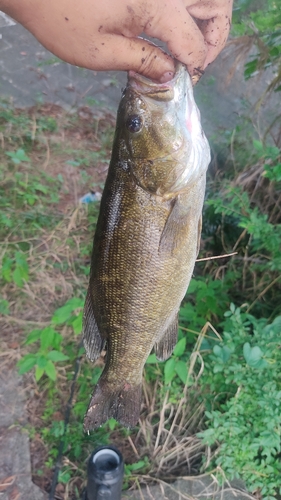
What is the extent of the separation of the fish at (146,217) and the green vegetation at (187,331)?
0.74 m

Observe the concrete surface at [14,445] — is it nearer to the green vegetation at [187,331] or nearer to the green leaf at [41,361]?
the green vegetation at [187,331]

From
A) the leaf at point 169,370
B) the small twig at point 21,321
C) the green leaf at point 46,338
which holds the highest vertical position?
the leaf at point 169,370

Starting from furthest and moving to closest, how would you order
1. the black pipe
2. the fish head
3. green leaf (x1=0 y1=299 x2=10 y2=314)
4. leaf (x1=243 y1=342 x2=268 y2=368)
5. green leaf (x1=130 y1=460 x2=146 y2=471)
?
green leaf (x1=0 y1=299 x2=10 y2=314) → green leaf (x1=130 y1=460 x2=146 y2=471) → leaf (x1=243 y1=342 x2=268 y2=368) → the black pipe → the fish head

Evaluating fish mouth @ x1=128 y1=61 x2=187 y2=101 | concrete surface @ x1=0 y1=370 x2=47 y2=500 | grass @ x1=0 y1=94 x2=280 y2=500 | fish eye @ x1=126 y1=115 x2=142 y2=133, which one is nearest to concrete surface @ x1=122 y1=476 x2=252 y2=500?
grass @ x1=0 y1=94 x2=280 y2=500

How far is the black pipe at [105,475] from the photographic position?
2176 millimetres

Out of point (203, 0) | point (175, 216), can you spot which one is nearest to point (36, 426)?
point (175, 216)

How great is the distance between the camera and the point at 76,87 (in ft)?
19.8

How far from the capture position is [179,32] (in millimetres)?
1358

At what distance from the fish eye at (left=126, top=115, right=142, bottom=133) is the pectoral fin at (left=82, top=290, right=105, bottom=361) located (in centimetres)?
70

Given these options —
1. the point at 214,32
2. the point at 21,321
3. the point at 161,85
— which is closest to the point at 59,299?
the point at 21,321

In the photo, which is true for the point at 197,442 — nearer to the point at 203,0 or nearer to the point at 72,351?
the point at 72,351

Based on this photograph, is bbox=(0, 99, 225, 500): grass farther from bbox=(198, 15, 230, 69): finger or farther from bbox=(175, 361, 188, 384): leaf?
bbox=(198, 15, 230, 69): finger

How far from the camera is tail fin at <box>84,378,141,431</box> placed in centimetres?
182

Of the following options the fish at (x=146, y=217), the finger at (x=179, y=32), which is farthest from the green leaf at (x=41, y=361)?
the finger at (x=179, y=32)
